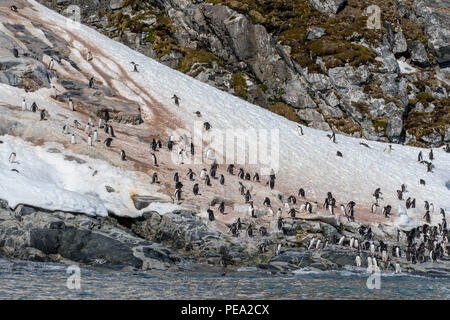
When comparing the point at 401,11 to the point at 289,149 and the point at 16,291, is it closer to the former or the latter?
the point at 289,149

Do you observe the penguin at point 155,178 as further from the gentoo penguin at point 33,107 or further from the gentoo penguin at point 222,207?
the gentoo penguin at point 33,107

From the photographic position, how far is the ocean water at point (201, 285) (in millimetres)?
20344

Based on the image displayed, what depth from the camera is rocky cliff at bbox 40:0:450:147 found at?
7731 centimetres

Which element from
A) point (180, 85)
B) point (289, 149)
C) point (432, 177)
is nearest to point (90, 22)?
point (180, 85)

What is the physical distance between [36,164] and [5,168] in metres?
2.32

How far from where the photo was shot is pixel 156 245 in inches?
1148

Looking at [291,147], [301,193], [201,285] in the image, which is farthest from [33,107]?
[291,147]

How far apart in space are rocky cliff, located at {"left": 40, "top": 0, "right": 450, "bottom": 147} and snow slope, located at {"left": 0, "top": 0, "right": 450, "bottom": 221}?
20.1m

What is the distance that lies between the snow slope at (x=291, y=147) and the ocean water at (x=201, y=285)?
49.1 feet

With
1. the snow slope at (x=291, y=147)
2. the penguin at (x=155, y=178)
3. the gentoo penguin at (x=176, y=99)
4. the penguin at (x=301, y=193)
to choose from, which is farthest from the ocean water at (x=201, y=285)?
the gentoo penguin at (x=176, y=99)

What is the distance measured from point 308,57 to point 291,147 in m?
35.8

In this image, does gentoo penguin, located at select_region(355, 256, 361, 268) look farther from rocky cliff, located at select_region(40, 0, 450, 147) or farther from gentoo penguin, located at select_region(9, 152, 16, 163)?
rocky cliff, located at select_region(40, 0, 450, 147)
